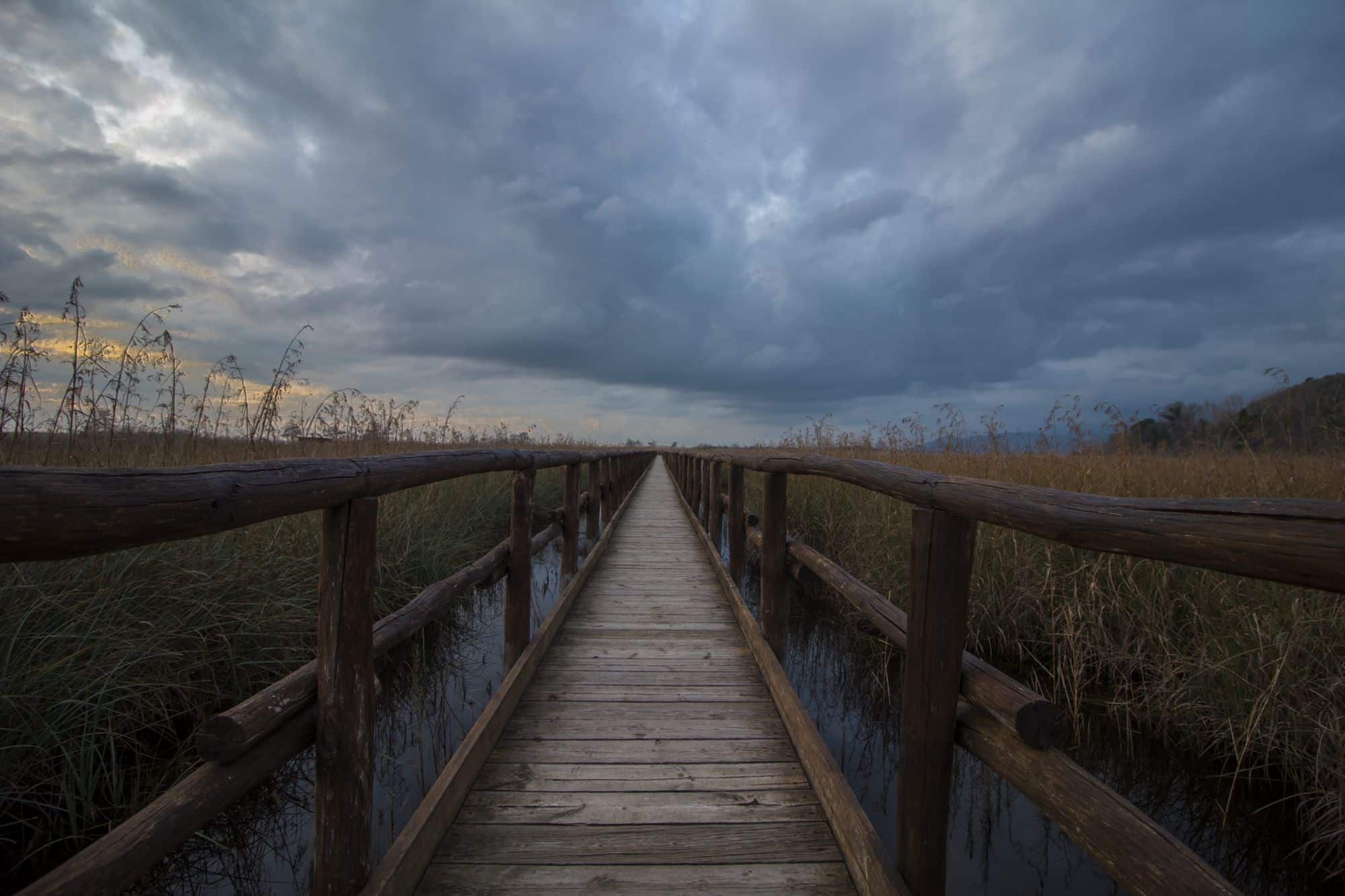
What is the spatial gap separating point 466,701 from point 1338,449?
6.14m

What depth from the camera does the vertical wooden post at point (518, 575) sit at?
3178 millimetres

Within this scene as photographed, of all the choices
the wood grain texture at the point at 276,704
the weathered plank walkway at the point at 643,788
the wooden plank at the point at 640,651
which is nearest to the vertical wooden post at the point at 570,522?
the weathered plank walkway at the point at 643,788

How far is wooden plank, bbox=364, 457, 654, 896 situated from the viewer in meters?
1.65

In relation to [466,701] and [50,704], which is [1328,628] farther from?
[50,704]

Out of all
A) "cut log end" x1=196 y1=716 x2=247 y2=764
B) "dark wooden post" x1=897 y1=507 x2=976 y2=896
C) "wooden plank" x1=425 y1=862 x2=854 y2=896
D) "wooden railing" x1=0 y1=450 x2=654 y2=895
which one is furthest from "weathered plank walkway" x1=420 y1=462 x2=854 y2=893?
"cut log end" x1=196 y1=716 x2=247 y2=764

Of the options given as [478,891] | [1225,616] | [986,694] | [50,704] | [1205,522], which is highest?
[1205,522]

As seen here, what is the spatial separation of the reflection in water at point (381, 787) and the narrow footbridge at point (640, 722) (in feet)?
1.93

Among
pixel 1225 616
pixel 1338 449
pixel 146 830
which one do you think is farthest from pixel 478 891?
pixel 1338 449

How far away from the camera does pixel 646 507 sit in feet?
37.5

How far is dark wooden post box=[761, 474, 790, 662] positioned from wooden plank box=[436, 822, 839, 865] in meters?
1.35

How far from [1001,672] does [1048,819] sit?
6.14 ft

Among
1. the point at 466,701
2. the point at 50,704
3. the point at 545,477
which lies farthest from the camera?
the point at 545,477

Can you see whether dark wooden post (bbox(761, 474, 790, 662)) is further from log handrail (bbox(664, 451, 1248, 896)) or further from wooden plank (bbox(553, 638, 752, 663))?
log handrail (bbox(664, 451, 1248, 896))

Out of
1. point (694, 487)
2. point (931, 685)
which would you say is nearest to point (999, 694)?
point (931, 685)
